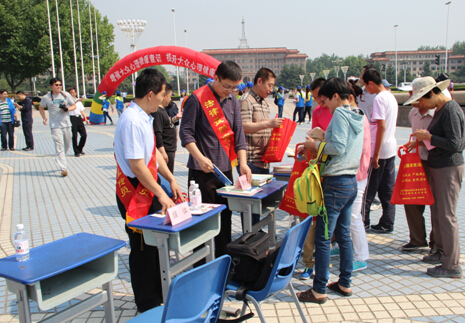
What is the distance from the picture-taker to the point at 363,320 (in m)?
2.85

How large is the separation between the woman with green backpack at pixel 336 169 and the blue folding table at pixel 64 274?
63.6 inches

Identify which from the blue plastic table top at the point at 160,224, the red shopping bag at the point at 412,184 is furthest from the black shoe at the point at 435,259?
the blue plastic table top at the point at 160,224

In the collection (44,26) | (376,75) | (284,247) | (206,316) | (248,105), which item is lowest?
(206,316)

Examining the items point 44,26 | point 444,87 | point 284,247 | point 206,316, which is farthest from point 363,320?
point 44,26

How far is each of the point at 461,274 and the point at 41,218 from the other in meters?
5.51

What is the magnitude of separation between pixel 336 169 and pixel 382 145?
77.0 inches

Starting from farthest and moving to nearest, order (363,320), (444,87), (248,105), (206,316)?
(248,105) → (444,87) → (363,320) → (206,316)

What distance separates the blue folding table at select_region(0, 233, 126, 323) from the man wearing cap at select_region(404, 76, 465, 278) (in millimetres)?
2882

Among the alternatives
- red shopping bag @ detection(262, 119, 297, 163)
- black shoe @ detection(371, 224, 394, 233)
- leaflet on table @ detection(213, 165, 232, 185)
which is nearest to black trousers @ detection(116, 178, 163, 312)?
leaflet on table @ detection(213, 165, 232, 185)

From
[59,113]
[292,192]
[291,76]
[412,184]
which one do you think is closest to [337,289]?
[292,192]

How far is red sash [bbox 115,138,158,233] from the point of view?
2.79 m

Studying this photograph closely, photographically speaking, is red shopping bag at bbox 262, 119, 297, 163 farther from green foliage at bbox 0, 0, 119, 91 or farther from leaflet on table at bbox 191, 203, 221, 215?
green foliage at bbox 0, 0, 119, 91

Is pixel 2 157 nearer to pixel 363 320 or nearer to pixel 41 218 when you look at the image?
pixel 41 218

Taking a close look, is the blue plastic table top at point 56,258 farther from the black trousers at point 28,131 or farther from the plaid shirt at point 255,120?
the black trousers at point 28,131
